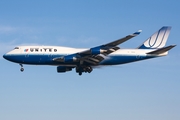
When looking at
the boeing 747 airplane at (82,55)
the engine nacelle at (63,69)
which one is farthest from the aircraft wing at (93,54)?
the engine nacelle at (63,69)

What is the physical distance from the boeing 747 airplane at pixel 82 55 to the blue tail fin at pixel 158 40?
1.76 m

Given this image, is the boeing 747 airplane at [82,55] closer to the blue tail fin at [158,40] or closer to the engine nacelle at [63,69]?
the engine nacelle at [63,69]

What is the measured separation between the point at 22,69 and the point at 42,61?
177 inches

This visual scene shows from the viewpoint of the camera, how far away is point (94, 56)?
246ft

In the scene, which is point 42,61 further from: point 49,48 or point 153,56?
point 153,56

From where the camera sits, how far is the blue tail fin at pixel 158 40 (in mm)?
82250

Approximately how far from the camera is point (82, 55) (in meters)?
74.7

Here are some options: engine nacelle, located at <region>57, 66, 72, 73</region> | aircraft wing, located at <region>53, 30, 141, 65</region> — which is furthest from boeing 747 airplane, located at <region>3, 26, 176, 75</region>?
engine nacelle, located at <region>57, 66, 72, 73</region>

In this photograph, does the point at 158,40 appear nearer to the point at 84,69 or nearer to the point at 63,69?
the point at 84,69

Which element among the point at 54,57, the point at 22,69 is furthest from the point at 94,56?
the point at 22,69

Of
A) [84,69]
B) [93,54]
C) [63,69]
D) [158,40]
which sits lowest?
[84,69]

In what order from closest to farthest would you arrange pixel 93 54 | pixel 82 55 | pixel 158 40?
1. pixel 93 54
2. pixel 82 55
3. pixel 158 40

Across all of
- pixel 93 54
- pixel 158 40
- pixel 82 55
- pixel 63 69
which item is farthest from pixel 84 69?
pixel 158 40

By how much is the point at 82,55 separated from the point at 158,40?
1669 centimetres
